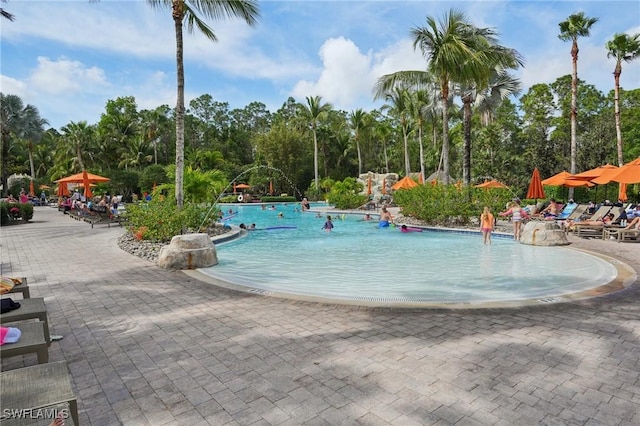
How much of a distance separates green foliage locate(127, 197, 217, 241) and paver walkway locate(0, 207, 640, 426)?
5511 mm

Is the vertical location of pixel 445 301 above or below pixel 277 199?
below

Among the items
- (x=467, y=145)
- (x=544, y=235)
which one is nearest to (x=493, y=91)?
(x=467, y=145)

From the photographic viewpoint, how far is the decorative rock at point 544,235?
1191 centimetres

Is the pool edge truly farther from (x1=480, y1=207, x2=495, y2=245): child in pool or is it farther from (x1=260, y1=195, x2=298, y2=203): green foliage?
(x1=260, y1=195, x2=298, y2=203): green foliage

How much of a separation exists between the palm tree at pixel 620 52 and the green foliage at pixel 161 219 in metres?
25.3

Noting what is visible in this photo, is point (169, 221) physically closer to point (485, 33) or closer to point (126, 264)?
point (126, 264)

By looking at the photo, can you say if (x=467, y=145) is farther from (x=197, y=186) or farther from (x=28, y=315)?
(x=28, y=315)

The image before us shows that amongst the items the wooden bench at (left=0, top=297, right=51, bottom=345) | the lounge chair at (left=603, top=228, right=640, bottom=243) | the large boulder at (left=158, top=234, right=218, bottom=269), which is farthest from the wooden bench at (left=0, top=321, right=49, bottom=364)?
the lounge chair at (left=603, top=228, right=640, bottom=243)

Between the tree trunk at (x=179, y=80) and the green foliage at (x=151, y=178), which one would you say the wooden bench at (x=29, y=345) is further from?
the green foliage at (x=151, y=178)

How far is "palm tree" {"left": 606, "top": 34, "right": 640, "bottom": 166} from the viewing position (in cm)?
2416

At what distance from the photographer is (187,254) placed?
28.0ft

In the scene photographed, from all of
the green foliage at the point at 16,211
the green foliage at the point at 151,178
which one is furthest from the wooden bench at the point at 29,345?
the green foliage at the point at 151,178

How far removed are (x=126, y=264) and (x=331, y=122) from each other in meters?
47.7

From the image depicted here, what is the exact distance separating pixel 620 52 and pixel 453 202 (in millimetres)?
18266
